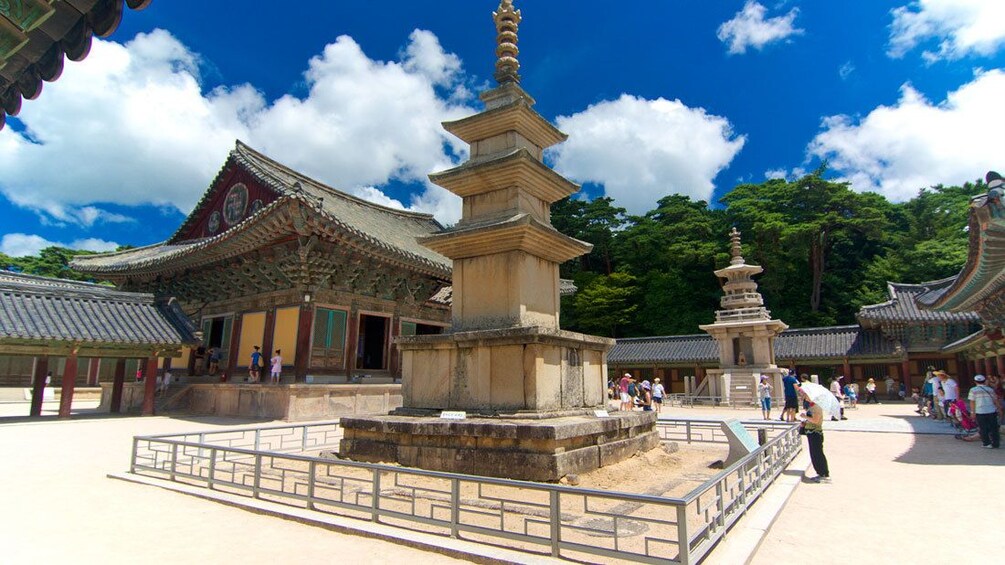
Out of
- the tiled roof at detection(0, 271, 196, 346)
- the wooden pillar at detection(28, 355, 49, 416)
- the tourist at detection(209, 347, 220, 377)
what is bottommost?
the wooden pillar at detection(28, 355, 49, 416)

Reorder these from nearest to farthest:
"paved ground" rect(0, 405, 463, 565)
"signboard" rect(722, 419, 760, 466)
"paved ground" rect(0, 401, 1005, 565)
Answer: "paved ground" rect(0, 405, 463, 565) < "paved ground" rect(0, 401, 1005, 565) < "signboard" rect(722, 419, 760, 466)

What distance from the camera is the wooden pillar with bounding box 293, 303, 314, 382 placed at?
17047 millimetres

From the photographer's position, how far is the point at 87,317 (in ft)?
55.3

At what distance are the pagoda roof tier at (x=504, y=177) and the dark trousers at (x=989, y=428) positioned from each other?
1064cm

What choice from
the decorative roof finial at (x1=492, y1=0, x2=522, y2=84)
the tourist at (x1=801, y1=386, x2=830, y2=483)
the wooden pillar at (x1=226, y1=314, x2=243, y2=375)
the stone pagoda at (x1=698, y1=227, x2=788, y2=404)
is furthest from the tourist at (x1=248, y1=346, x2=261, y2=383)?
the stone pagoda at (x1=698, y1=227, x2=788, y2=404)

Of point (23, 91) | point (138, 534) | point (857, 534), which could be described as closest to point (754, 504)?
point (857, 534)

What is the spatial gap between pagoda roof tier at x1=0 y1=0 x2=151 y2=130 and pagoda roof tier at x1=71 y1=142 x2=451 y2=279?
480 inches

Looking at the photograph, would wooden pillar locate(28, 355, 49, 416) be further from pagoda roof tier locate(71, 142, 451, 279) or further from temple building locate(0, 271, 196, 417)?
pagoda roof tier locate(71, 142, 451, 279)

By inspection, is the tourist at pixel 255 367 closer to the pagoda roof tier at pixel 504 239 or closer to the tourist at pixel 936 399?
the pagoda roof tier at pixel 504 239

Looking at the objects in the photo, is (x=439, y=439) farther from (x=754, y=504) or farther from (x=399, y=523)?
(x=754, y=504)

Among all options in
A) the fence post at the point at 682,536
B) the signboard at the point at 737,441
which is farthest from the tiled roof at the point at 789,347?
the fence post at the point at 682,536

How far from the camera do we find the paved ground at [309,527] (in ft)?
15.5

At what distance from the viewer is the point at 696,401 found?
2973 centimetres

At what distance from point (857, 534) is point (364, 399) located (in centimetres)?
1538
